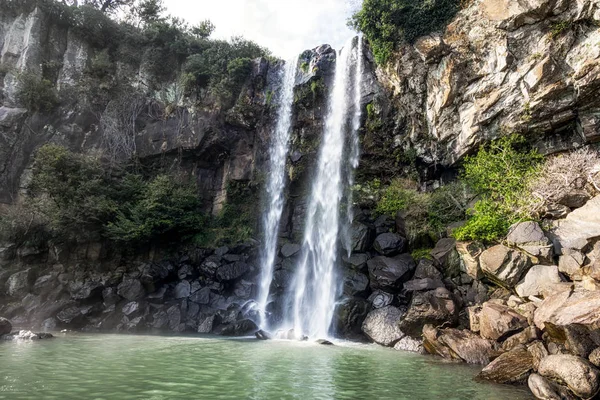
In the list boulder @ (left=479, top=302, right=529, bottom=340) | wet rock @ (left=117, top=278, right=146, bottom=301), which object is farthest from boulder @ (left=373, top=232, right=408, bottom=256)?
wet rock @ (left=117, top=278, right=146, bottom=301)

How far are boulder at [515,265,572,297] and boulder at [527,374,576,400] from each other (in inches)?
150

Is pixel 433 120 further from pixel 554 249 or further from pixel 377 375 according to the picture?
pixel 377 375

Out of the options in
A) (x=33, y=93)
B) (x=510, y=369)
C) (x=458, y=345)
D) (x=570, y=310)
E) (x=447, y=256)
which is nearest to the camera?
Answer: (x=510, y=369)

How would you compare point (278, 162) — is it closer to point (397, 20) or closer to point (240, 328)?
point (397, 20)

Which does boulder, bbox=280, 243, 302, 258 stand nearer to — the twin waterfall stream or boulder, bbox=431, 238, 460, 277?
the twin waterfall stream

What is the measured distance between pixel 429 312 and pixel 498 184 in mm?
6219

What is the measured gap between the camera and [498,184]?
14.8 meters

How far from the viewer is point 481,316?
10875 mm

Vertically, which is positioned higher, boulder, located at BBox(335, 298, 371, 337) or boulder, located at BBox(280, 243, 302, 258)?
boulder, located at BBox(280, 243, 302, 258)

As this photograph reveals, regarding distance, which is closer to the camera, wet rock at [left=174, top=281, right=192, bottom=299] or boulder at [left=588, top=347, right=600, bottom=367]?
boulder at [left=588, top=347, right=600, bottom=367]

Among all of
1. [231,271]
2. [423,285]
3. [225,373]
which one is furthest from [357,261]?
[225,373]

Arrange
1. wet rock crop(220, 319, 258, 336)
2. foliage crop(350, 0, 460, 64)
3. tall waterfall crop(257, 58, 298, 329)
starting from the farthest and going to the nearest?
tall waterfall crop(257, 58, 298, 329) → foliage crop(350, 0, 460, 64) → wet rock crop(220, 319, 258, 336)

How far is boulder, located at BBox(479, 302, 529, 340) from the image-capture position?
10.1 meters

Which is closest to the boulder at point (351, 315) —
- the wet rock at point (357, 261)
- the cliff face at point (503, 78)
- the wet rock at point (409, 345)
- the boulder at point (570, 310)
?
the wet rock at point (357, 261)
